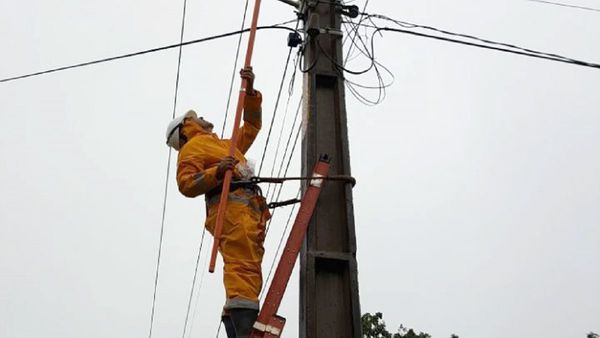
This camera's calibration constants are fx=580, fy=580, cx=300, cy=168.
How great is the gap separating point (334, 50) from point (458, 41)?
1345 millimetres

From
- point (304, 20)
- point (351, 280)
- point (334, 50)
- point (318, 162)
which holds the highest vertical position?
point (304, 20)

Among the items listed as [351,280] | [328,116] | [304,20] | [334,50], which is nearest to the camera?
[351,280]

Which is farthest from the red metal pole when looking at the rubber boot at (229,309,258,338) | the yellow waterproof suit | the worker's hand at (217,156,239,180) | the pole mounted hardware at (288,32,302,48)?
the pole mounted hardware at (288,32,302,48)

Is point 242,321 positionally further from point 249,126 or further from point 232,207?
point 249,126

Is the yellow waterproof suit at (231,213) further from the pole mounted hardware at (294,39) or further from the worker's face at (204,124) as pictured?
the pole mounted hardware at (294,39)

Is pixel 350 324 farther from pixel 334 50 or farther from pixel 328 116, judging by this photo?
pixel 334 50

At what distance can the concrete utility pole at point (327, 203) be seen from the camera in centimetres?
348

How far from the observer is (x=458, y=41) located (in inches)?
211

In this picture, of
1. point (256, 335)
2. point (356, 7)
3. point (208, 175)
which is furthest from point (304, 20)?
point (256, 335)

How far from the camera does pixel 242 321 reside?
3.35 metres

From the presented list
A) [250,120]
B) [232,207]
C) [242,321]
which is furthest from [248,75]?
[242,321]

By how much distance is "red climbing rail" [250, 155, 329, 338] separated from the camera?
11.0 feet

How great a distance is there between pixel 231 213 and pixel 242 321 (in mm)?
667

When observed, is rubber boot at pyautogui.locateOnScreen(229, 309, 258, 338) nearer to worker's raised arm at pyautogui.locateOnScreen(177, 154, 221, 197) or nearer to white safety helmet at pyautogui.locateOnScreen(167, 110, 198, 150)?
worker's raised arm at pyautogui.locateOnScreen(177, 154, 221, 197)
